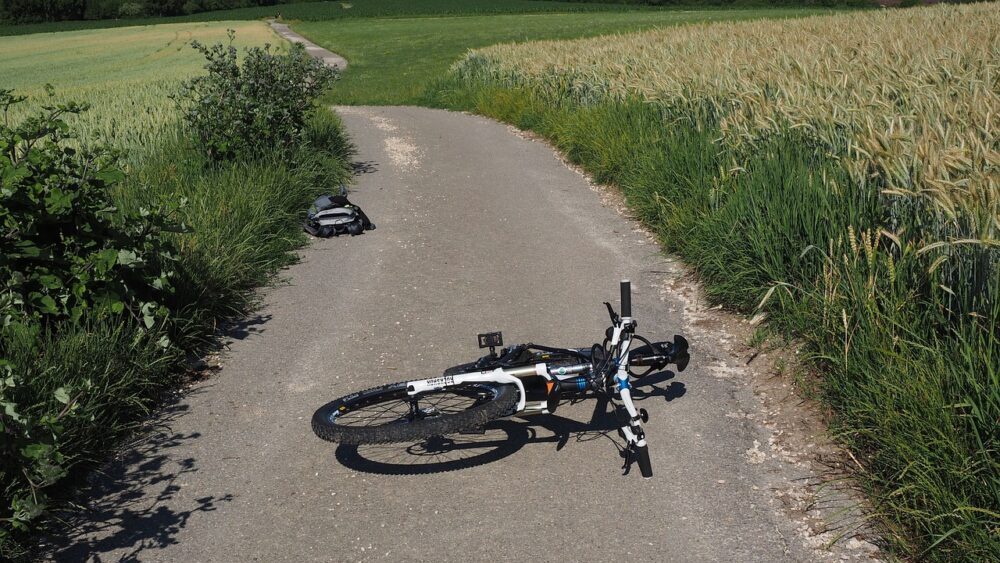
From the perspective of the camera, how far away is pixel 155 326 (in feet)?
23.1

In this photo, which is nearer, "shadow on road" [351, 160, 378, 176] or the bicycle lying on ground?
the bicycle lying on ground

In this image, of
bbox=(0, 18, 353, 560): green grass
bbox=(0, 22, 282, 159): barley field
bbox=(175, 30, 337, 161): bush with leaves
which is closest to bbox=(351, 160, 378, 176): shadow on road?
bbox=(0, 18, 353, 560): green grass

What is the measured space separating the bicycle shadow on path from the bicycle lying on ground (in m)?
0.23

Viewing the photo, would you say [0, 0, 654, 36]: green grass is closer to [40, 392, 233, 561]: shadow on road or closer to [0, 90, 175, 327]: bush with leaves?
[0, 90, 175, 327]: bush with leaves

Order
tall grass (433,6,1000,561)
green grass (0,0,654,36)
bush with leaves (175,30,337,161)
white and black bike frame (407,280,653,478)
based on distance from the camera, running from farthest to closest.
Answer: green grass (0,0,654,36) → bush with leaves (175,30,337,161) → white and black bike frame (407,280,653,478) → tall grass (433,6,1000,561)

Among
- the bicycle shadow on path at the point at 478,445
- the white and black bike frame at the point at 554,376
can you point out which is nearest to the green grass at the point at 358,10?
the bicycle shadow on path at the point at 478,445

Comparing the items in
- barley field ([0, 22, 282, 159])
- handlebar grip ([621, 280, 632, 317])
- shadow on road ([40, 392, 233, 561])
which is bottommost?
shadow on road ([40, 392, 233, 561])

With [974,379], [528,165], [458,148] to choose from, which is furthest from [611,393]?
[458,148]

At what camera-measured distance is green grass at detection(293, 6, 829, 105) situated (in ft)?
Answer: 112

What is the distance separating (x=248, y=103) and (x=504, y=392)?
8.92m

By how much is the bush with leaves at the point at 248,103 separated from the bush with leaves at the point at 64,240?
15.5ft

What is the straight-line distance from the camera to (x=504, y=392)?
5129mm

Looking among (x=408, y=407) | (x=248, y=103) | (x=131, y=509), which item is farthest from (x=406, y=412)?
(x=248, y=103)

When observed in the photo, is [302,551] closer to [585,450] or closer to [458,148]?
[585,450]
